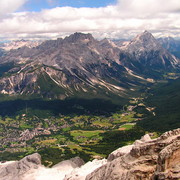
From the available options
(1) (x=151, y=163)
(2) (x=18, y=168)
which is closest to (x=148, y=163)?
(1) (x=151, y=163)

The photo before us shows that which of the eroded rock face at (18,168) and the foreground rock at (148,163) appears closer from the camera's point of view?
the foreground rock at (148,163)

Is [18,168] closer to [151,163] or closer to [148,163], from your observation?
[148,163]

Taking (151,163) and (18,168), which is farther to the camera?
(18,168)

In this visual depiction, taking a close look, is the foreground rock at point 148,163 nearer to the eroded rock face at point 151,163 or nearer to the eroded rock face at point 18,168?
the eroded rock face at point 151,163

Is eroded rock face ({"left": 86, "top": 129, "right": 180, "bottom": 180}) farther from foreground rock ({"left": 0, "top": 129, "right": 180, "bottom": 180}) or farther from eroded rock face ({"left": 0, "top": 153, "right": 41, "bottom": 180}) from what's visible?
eroded rock face ({"left": 0, "top": 153, "right": 41, "bottom": 180})

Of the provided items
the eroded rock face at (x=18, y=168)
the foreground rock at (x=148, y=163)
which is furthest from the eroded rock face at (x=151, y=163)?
the eroded rock face at (x=18, y=168)

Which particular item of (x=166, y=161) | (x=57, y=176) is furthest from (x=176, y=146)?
(x=57, y=176)

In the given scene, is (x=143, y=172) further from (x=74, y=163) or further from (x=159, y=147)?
(x=74, y=163)

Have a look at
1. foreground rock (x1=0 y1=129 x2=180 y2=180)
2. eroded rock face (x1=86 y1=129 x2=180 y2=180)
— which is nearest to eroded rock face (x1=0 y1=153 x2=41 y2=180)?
foreground rock (x1=0 y1=129 x2=180 y2=180)

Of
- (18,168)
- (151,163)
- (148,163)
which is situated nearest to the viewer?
(151,163)
